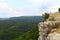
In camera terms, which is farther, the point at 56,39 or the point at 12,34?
the point at 12,34

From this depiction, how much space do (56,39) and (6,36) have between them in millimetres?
113253

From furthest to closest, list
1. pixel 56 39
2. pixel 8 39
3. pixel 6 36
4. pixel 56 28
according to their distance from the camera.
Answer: pixel 6 36, pixel 8 39, pixel 56 28, pixel 56 39

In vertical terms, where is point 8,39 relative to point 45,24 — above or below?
below

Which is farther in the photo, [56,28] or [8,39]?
[8,39]

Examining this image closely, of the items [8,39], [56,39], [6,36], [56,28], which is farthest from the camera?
[6,36]

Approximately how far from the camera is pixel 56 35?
2084 cm

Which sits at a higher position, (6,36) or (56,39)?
(56,39)

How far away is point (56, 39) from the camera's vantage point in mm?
20219

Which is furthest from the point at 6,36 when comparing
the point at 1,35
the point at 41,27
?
the point at 41,27

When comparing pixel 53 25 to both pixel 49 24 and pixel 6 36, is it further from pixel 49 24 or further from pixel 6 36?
pixel 6 36

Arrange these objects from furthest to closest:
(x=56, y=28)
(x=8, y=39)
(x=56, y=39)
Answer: (x=8, y=39) < (x=56, y=28) < (x=56, y=39)

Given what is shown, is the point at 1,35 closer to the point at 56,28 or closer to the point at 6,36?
the point at 6,36

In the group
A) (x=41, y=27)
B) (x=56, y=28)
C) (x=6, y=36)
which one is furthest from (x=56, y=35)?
(x=6, y=36)

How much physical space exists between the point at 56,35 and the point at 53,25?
165 inches
